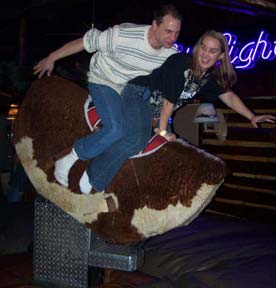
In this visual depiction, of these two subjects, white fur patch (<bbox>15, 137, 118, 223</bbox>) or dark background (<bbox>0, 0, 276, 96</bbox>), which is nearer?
white fur patch (<bbox>15, 137, 118, 223</bbox>)

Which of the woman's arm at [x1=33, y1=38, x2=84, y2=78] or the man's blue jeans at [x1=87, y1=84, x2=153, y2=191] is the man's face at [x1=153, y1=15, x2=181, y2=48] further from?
the woman's arm at [x1=33, y1=38, x2=84, y2=78]

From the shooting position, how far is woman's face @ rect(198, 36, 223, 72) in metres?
2.58

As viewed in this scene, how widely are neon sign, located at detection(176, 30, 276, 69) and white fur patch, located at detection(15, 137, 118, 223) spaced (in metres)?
→ 5.91

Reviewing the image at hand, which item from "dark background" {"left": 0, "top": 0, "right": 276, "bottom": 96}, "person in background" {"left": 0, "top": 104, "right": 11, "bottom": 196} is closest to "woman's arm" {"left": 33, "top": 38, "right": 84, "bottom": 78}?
"dark background" {"left": 0, "top": 0, "right": 276, "bottom": 96}

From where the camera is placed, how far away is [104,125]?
8.79 feet

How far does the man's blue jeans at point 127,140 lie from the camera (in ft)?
8.76

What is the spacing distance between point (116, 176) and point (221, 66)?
3.31 ft

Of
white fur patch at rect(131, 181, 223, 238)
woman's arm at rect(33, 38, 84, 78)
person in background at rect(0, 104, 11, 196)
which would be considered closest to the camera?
white fur patch at rect(131, 181, 223, 238)

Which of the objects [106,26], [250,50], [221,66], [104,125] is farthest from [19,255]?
[250,50]

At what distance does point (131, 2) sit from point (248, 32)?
2.71m

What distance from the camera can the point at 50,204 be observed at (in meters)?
3.32

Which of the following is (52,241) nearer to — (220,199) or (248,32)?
(220,199)

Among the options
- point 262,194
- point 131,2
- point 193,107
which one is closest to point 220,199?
point 262,194

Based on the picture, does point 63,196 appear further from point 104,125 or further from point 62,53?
point 62,53
